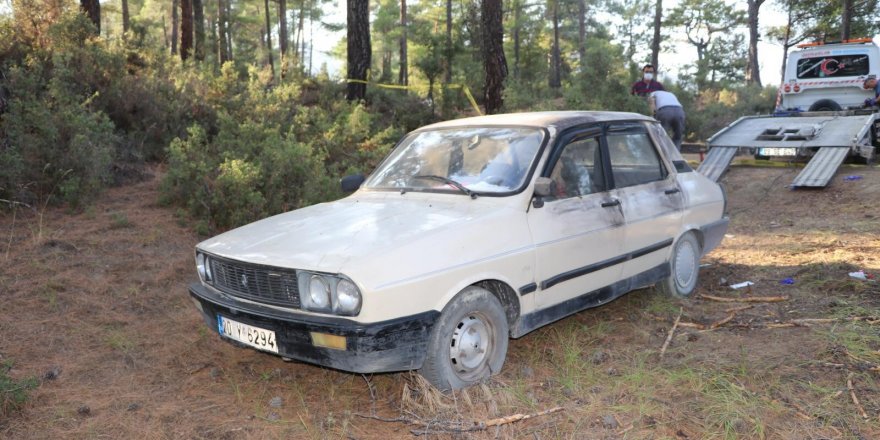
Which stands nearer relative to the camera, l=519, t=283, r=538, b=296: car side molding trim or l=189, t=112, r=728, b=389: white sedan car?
l=189, t=112, r=728, b=389: white sedan car

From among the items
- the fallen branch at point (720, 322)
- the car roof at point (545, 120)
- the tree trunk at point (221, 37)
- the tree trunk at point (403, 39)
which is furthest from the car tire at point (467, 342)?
the tree trunk at point (403, 39)

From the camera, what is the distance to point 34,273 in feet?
19.8

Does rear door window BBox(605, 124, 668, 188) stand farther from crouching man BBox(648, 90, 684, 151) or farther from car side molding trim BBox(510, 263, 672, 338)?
crouching man BBox(648, 90, 684, 151)

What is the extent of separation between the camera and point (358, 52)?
1416cm

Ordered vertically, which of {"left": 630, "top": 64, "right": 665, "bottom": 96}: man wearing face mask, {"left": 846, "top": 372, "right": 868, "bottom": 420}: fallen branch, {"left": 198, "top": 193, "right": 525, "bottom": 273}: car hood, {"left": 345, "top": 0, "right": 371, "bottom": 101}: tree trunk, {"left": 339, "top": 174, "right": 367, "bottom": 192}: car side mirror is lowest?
{"left": 846, "top": 372, "right": 868, "bottom": 420}: fallen branch

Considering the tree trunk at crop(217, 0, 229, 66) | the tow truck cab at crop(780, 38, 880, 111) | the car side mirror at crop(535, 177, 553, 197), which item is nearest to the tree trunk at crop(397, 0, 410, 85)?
the tree trunk at crop(217, 0, 229, 66)

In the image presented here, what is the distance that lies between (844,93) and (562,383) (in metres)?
13.6

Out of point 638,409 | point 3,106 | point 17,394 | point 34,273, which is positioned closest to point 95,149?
point 3,106

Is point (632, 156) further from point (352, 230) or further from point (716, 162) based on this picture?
point (716, 162)

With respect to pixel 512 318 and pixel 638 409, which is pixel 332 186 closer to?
pixel 512 318

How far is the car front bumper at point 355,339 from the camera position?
3414 millimetres

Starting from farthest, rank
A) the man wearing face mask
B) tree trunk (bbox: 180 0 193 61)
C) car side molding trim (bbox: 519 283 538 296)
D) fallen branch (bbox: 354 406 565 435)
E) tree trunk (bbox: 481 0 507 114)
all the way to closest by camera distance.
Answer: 1. tree trunk (bbox: 180 0 193 61)
2. tree trunk (bbox: 481 0 507 114)
3. the man wearing face mask
4. car side molding trim (bbox: 519 283 538 296)
5. fallen branch (bbox: 354 406 565 435)

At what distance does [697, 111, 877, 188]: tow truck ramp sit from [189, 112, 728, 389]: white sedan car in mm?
5854

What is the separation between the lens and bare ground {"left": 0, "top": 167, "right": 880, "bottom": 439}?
11.6 ft
